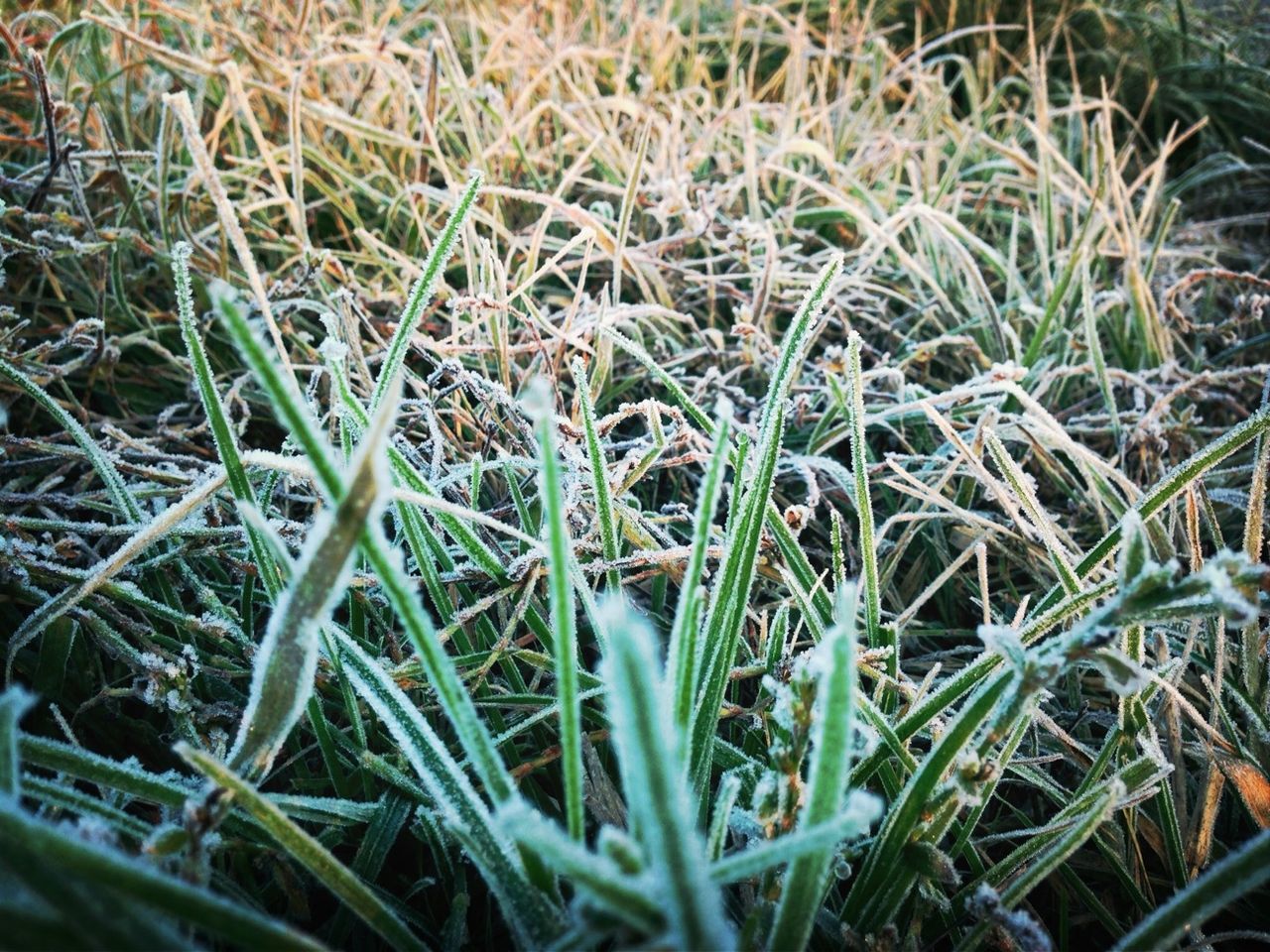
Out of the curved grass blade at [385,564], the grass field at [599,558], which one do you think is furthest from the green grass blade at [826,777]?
Result: the curved grass blade at [385,564]

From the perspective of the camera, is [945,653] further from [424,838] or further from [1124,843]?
[424,838]

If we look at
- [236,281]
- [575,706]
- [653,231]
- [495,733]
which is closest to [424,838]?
[495,733]

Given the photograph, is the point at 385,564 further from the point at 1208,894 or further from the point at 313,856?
the point at 1208,894

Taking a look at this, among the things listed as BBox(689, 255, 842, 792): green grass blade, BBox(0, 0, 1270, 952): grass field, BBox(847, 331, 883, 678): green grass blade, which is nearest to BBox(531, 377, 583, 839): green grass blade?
BBox(0, 0, 1270, 952): grass field

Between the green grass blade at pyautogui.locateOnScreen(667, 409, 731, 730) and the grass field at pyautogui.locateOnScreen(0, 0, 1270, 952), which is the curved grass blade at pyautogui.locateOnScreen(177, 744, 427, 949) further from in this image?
the green grass blade at pyautogui.locateOnScreen(667, 409, 731, 730)

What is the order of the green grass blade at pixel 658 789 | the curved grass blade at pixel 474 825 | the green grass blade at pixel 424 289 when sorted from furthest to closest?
1. the green grass blade at pixel 424 289
2. the curved grass blade at pixel 474 825
3. the green grass blade at pixel 658 789

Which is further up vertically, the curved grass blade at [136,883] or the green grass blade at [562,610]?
the green grass blade at [562,610]

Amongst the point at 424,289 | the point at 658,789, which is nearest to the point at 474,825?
the point at 658,789

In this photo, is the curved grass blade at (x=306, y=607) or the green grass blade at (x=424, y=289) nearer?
the curved grass blade at (x=306, y=607)

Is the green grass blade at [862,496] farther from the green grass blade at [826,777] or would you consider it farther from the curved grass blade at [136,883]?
the curved grass blade at [136,883]
